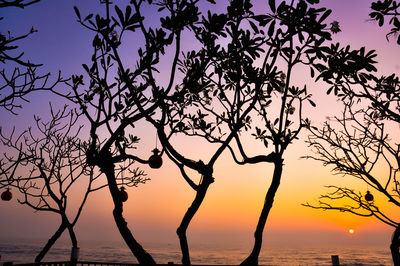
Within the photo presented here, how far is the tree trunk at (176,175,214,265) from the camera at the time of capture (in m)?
3.92

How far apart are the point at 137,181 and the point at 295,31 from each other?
6.16 m

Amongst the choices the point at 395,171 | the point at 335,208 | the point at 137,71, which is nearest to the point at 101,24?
the point at 137,71

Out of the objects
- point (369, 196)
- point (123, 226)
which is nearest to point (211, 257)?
point (369, 196)

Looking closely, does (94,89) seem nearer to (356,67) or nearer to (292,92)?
(292,92)

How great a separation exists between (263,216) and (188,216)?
2.99ft

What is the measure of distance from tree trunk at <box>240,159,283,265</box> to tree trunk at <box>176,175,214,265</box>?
0.72m

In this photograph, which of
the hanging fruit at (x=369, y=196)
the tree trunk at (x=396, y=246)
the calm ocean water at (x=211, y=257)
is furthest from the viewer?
the calm ocean water at (x=211, y=257)

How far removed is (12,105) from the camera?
7.08ft

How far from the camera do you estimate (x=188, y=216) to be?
3.98m

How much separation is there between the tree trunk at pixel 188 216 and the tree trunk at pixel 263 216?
0.72 metres

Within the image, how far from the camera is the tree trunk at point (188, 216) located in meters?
3.92

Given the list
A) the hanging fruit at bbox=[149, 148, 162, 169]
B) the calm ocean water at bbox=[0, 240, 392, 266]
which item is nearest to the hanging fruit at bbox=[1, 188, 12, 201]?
the hanging fruit at bbox=[149, 148, 162, 169]

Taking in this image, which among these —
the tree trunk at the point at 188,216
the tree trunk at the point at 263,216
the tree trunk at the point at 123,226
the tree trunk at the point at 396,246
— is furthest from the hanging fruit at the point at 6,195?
the tree trunk at the point at 396,246

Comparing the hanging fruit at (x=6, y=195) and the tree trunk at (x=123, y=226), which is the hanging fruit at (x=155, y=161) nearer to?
the tree trunk at (x=123, y=226)
